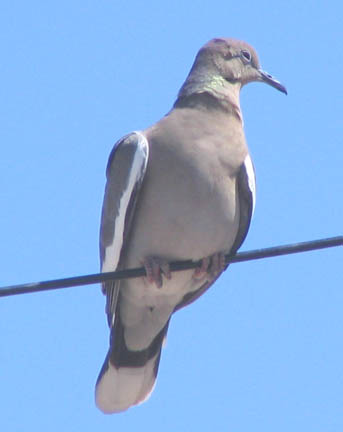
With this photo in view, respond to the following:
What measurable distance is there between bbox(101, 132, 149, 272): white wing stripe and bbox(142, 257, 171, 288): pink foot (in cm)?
19

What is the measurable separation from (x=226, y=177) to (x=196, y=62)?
1.20m

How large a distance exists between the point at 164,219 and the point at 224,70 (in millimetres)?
1350

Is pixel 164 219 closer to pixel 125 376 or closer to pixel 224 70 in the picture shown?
pixel 125 376

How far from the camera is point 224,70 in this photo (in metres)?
7.27

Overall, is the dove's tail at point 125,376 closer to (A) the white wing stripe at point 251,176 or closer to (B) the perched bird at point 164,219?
(B) the perched bird at point 164,219

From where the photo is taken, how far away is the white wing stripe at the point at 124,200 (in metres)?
6.32

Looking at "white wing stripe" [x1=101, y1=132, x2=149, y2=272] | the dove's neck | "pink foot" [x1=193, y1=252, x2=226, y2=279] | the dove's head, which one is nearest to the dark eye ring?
the dove's head

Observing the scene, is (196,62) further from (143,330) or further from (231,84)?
(143,330)

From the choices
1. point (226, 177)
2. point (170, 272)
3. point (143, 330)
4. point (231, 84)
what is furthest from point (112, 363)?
point (231, 84)

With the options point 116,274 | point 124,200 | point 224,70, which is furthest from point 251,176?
point 116,274

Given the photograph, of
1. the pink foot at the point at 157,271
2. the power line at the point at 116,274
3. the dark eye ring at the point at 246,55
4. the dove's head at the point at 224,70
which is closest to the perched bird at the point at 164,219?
the pink foot at the point at 157,271

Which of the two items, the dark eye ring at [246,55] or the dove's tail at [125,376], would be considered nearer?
the dove's tail at [125,376]

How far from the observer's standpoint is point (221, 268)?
6332 mm

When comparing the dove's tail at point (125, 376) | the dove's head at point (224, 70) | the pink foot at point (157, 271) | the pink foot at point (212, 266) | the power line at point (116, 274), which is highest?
the dove's head at point (224, 70)
